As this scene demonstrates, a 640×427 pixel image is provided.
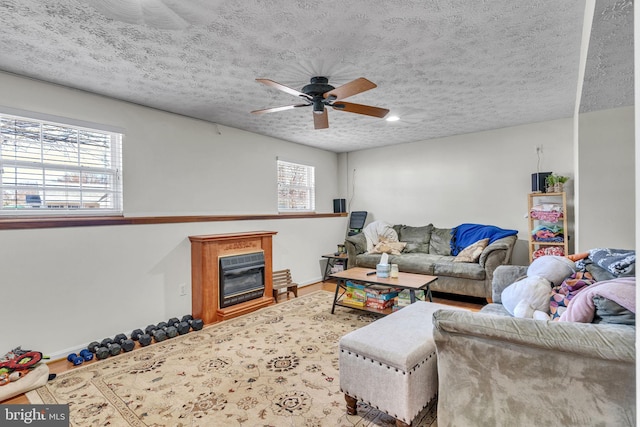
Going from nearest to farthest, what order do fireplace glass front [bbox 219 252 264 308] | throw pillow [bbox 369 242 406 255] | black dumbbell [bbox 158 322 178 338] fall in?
black dumbbell [bbox 158 322 178 338] → fireplace glass front [bbox 219 252 264 308] → throw pillow [bbox 369 242 406 255]

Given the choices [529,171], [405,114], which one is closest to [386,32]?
[405,114]

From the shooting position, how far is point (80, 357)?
8.46 ft

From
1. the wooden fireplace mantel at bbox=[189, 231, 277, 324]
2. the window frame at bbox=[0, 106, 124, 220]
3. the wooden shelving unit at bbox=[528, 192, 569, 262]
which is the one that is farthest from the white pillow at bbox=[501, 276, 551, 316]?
the window frame at bbox=[0, 106, 124, 220]

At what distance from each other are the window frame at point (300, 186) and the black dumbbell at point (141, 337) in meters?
2.62

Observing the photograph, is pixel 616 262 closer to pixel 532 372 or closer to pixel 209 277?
pixel 532 372

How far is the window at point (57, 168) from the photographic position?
2574 millimetres

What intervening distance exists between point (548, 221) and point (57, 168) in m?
5.37

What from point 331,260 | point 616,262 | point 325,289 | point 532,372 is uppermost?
point 616,262

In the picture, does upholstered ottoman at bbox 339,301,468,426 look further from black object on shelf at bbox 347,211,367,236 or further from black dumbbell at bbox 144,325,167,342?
black object on shelf at bbox 347,211,367,236

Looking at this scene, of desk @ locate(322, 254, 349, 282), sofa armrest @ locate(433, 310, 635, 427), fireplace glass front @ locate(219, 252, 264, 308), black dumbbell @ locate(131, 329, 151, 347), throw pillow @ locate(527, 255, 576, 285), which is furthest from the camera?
desk @ locate(322, 254, 349, 282)

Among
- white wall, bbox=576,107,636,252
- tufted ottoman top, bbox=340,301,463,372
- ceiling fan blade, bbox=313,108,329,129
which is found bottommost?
tufted ottoman top, bbox=340,301,463,372

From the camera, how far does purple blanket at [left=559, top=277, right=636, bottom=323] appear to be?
1.24m

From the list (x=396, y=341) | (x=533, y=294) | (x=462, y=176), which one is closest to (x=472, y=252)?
(x=462, y=176)

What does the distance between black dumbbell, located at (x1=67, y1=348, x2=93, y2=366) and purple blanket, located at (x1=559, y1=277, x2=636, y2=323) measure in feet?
11.2
